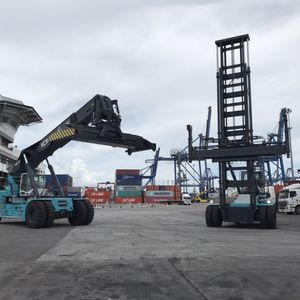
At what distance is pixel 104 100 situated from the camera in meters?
20.3

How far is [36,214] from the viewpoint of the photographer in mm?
20594

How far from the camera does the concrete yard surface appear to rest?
288 inches

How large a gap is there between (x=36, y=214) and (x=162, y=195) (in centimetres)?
6681

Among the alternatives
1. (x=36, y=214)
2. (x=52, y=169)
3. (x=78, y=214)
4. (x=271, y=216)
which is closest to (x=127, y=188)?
(x=52, y=169)

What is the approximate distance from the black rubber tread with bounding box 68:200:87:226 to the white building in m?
58.4

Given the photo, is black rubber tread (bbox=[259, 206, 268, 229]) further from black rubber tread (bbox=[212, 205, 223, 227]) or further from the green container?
the green container

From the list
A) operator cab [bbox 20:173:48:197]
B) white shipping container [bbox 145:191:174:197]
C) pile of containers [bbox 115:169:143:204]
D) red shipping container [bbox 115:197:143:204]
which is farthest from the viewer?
white shipping container [bbox 145:191:174:197]

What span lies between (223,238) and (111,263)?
6789 mm

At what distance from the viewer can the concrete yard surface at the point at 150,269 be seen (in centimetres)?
730

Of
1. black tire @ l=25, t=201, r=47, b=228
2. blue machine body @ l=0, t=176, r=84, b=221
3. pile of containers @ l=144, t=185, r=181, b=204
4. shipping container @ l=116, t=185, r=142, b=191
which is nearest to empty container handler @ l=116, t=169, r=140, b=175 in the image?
shipping container @ l=116, t=185, r=142, b=191

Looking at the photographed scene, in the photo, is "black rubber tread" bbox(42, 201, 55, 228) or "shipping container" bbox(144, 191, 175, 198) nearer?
"black rubber tread" bbox(42, 201, 55, 228)

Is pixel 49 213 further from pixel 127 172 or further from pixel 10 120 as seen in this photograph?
pixel 127 172

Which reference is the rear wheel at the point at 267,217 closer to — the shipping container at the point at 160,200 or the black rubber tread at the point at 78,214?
the black rubber tread at the point at 78,214

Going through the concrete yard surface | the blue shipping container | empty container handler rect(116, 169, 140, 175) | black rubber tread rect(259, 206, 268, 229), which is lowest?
the concrete yard surface
